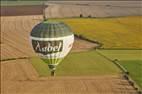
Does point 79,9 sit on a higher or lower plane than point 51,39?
lower

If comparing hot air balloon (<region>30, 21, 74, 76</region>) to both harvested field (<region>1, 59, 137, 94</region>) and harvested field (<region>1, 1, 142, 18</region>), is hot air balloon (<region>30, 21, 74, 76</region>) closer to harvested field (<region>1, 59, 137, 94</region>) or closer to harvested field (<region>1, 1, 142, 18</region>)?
harvested field (<region>1, 59, 137, 94</region>)

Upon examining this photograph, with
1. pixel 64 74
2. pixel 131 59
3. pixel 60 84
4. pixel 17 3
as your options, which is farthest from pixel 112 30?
pixel 17 3

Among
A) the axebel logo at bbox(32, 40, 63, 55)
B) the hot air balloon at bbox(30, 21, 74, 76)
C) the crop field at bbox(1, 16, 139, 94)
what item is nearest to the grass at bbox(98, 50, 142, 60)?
the crop field at bbox(1, 16, 139, 94)

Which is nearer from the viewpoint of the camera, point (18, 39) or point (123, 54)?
point (123, 54)

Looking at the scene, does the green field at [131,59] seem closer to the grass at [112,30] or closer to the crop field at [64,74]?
the crop field at [64,74]

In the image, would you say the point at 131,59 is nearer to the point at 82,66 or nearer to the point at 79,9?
the point at 82,66

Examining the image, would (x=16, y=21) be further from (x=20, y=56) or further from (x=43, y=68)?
(x=43, y=68)
